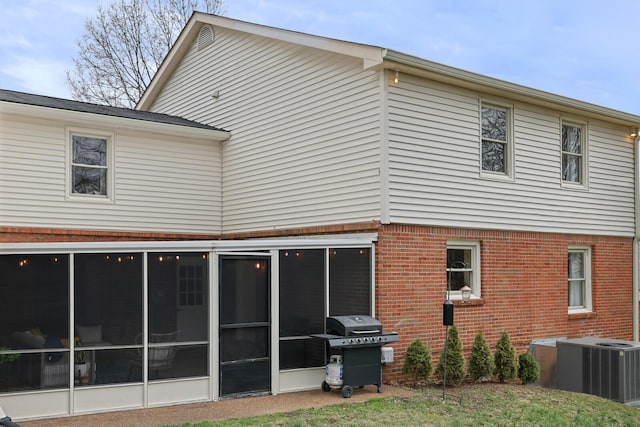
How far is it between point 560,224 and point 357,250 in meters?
5.20

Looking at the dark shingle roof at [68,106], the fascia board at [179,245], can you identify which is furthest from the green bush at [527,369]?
the dark shingle roof at [68,106]

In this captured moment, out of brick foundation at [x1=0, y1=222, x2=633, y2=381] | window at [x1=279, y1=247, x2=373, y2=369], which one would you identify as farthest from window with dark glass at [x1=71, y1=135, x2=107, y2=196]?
window at [x1=279, y1=247, x2=373, y2=369]

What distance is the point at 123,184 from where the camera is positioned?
1347 centimetres

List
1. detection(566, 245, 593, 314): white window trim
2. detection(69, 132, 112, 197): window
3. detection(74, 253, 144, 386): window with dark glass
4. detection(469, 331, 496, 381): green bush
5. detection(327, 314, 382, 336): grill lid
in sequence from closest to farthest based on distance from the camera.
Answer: detection(74, 253, 144, 386): window with dark glass → detection(327, 314, 382, 336): grill lid → detection(469, 331, 496, 381): green bush → detection(69, 132, 112, 197): window → detection(566, 245, 593, 314): white window trim

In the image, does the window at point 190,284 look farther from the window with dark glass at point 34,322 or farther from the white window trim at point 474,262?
the white window trim at point 474,262

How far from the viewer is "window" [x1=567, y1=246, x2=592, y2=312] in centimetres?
1416

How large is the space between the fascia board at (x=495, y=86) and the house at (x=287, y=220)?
0.15ft

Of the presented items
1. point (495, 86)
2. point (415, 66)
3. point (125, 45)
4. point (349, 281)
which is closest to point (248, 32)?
point (415, 66)

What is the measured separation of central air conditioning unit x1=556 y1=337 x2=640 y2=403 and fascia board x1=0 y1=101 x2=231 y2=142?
8.38 m

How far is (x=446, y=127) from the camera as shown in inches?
457

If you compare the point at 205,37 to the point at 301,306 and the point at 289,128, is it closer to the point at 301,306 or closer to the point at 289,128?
the point at 289,128

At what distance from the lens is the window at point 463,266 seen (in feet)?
39.0

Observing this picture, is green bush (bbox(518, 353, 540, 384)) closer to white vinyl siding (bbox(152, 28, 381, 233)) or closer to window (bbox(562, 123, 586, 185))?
white vinyl siding (bbox(152, 28, 381, 233))

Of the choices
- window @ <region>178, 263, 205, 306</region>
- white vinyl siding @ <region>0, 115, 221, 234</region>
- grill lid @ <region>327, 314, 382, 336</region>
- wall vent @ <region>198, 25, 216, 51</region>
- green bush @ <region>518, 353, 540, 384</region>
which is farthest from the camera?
wall vent @ <region>198, 25, 216, 51</region>
